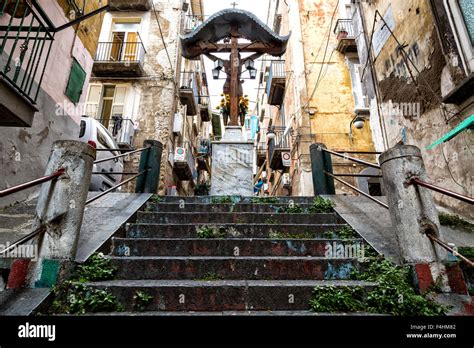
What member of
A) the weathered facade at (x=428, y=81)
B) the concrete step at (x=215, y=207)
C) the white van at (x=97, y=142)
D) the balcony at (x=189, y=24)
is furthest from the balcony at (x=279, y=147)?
the concrete step at (x=215, y=207)

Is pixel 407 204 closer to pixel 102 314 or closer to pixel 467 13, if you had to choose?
pixel 102 314

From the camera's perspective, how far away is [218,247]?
3.33 m

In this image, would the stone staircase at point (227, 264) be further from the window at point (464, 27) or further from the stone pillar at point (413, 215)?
the window at point (464, 27)

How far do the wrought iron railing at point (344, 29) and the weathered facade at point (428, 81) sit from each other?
5.47 m

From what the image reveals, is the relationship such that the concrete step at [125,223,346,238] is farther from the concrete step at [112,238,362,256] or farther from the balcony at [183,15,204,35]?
the balcony at [183,15,204,35]

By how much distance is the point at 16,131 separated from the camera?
4953mm

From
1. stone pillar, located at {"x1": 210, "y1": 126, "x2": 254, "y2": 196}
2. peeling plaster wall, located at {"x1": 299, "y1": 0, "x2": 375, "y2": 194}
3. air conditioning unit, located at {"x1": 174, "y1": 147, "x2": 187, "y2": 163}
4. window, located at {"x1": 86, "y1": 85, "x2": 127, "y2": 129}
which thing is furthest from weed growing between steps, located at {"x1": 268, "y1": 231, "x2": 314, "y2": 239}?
window, located at {"x1": 86, "y1": 85, "x2": 127, "y2": 129}

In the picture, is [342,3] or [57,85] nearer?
[57,85]

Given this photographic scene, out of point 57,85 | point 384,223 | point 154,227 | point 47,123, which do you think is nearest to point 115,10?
point 57,85

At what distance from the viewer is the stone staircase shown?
8.07 feet

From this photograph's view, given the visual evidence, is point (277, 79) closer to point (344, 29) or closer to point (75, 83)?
point (344, 29)

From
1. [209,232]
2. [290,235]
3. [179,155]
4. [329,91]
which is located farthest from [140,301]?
[329,91]

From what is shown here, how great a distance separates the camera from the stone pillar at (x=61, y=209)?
2500mm

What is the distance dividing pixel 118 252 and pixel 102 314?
1.09m
